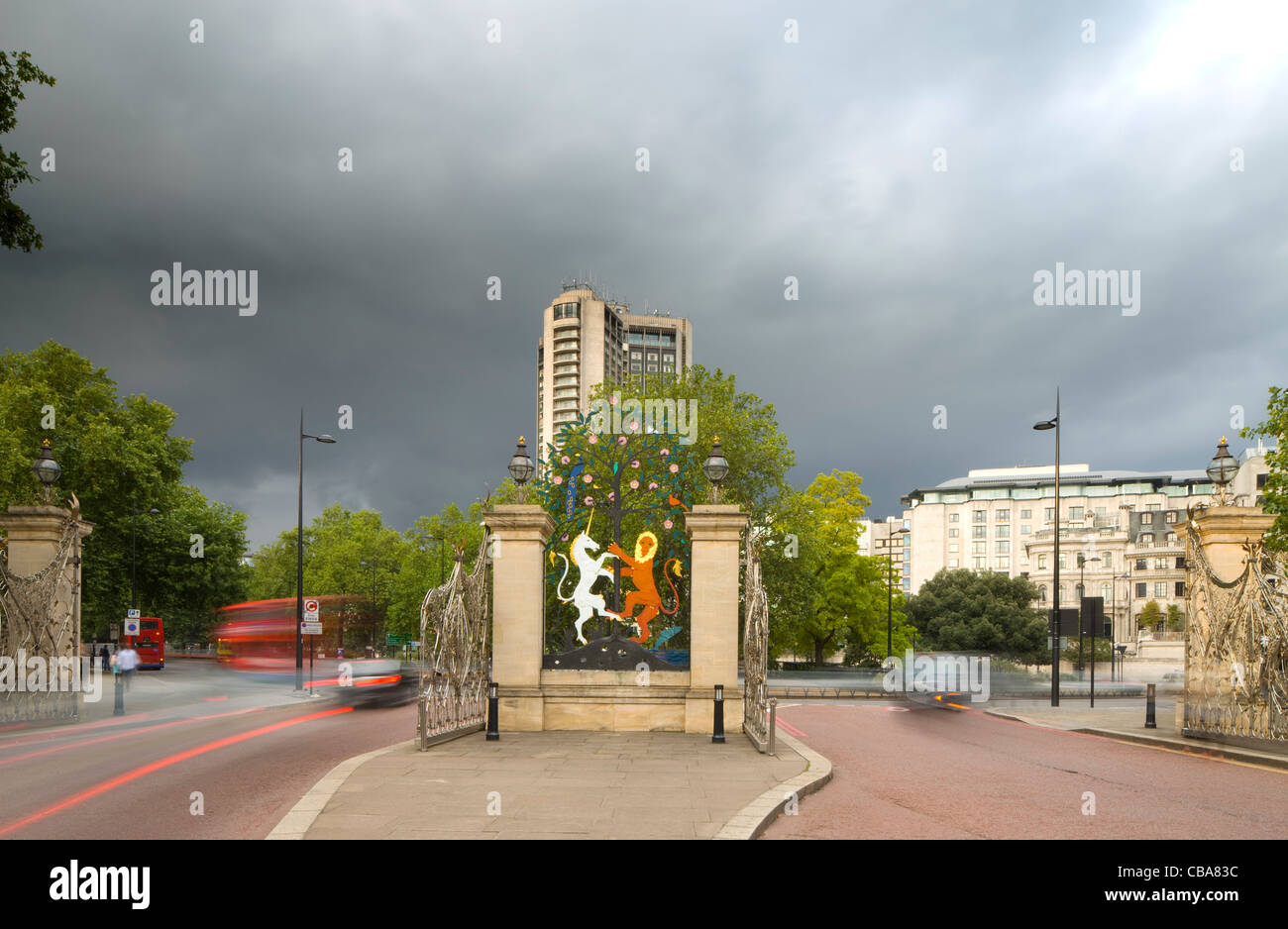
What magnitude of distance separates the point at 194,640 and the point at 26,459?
5419 cm

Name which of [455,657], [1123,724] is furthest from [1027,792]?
[1123,724]

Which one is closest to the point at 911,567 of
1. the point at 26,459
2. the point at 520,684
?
the point at 26,459

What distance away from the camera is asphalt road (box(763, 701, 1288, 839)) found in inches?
318

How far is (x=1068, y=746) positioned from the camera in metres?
15.7

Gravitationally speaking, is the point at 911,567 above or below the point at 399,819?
below

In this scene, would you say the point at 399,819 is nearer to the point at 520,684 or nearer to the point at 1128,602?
the point at 520,684

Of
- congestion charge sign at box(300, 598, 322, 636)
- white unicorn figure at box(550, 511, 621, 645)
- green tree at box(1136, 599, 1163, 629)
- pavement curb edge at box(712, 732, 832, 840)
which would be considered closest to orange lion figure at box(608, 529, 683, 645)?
white unicorn figure at box(550, 511, 621, 645)

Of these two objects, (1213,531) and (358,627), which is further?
(358,627)

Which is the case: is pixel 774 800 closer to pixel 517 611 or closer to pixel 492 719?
pixel 492 719

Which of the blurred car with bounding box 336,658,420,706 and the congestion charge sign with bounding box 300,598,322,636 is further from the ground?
the congestion charge sign with bounding box 300,598,322,636

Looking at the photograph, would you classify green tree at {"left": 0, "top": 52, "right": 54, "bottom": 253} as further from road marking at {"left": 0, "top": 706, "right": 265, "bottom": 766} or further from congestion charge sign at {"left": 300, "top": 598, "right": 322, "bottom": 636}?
congestion charge sign at {"left": 300, "top": 598, "right": 322, "bottom": 636}

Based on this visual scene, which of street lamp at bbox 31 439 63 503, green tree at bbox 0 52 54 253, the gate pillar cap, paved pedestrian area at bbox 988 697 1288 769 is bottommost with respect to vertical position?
paved pedestrian area at bbox 988 697 1288 769

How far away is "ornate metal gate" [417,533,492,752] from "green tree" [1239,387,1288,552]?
13.5m

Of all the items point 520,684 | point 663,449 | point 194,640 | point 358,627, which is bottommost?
point 194,640
